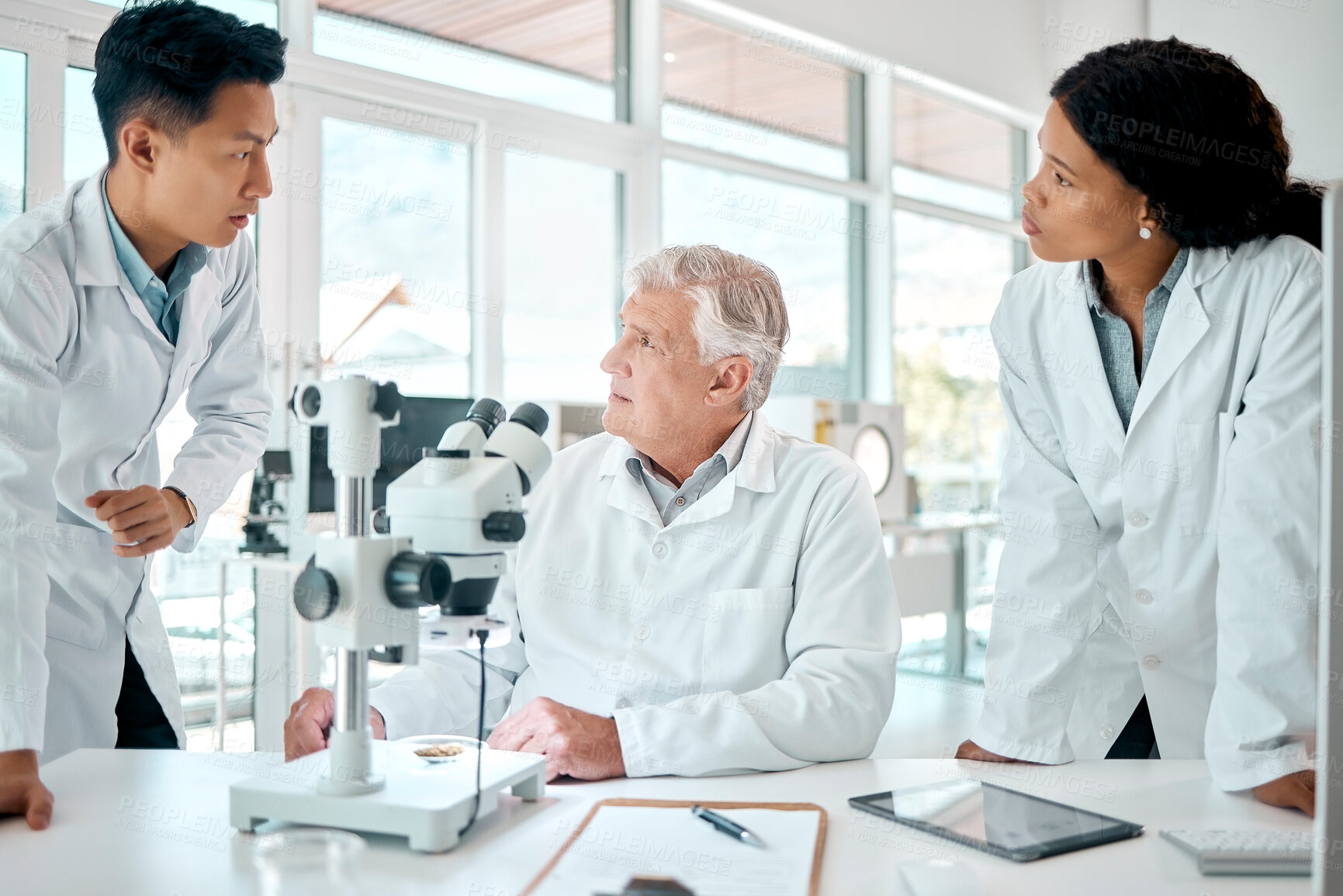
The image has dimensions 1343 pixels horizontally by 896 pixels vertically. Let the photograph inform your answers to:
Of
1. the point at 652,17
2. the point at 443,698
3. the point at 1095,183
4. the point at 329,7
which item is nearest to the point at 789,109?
the point at 652,17

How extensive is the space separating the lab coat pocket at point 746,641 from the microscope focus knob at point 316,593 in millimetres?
651

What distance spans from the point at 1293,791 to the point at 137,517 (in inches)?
54.2

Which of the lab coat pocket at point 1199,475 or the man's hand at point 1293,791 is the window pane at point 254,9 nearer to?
the lab coat pocket at point 1199,475

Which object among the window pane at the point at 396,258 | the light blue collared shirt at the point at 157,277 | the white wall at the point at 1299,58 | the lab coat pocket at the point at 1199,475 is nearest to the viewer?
the lab coat pocket at the point at 1199,475

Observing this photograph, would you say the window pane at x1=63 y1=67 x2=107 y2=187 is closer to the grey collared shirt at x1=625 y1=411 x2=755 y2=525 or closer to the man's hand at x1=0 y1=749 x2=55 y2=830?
the grey collared shirt at x1=625 y1=411 x2=755 y2=525

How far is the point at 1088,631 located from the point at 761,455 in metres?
0.52

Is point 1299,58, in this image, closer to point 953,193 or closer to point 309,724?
point 953,193

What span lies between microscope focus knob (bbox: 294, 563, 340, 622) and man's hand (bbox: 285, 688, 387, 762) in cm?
33

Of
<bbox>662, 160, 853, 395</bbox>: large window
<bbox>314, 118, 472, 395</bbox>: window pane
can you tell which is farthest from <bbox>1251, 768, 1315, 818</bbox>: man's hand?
<bbox>662, 160, 853, 395</bbox>: large window

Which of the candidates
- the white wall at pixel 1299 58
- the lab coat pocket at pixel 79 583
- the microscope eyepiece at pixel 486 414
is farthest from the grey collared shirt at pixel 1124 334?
the white wall at pixel 1299 58

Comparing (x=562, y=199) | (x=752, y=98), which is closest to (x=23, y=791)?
(x=562, y=199)

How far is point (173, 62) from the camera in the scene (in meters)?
1.45

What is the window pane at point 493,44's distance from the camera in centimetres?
355

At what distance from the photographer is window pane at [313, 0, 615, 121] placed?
355cm
